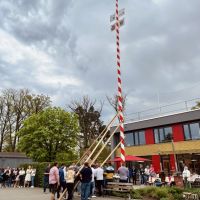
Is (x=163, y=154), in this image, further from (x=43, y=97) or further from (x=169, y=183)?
(x=43, y=97)

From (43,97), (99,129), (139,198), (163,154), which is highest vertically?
(43,97)

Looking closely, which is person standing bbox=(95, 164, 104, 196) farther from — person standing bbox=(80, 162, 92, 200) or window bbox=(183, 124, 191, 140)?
window bbox=(183, 124, 191, 140)

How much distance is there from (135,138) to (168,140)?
474 centimetres

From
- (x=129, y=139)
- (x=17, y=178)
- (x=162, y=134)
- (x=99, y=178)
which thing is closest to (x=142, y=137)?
(x=129, y=139)

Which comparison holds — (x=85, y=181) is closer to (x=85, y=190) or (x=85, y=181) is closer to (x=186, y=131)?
(x=85, y=190)

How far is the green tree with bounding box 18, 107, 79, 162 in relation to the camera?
3275cm

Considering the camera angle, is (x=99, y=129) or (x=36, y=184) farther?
(x=99, y=129)

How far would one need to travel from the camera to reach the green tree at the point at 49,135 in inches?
1289

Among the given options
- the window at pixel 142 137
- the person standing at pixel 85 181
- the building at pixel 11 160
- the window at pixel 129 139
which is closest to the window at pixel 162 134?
the window at pixel 142 137

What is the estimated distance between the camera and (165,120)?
96.7 ft

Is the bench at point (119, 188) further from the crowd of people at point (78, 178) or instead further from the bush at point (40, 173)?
the bush at point (40, 173)

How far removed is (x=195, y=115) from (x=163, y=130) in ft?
13.9

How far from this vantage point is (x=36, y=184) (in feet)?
81.5

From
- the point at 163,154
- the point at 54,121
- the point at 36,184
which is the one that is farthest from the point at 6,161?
the point at 163,154
